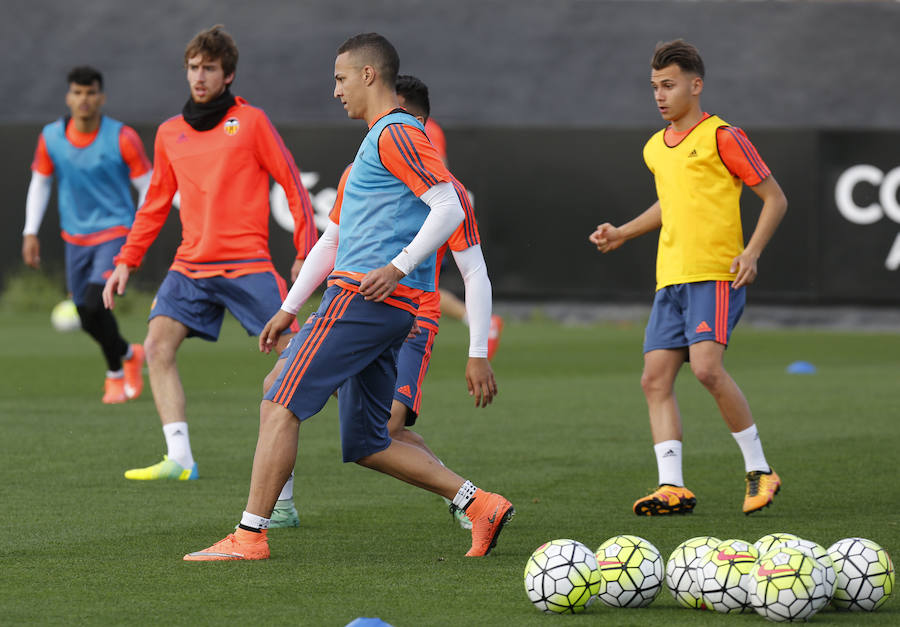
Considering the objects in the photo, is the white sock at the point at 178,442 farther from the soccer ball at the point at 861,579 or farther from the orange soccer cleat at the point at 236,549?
the soccer ball at the point at 861,579

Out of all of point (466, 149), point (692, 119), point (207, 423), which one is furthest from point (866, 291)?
point (692, 119)

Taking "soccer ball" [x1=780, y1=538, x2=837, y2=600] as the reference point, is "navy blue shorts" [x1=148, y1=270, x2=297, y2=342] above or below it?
above

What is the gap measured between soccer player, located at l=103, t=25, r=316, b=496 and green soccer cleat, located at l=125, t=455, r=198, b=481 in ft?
1.66

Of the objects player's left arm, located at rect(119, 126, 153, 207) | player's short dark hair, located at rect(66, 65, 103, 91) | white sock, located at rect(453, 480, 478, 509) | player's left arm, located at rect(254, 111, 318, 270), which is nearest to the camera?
white sock, located at rect(453, 480, 478, 509)

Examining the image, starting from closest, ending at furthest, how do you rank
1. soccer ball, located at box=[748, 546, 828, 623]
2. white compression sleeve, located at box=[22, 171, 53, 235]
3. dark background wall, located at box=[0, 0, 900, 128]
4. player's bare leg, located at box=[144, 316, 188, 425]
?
soccer ball, located at box=[748, 546, 828, 623]
player's bare leg, located at box=[144, 316, 188, 425]
white compression sleeve, located at box=[22, 171, 53, 235]
dark background wall, located at box=[0, 0, 900, 128]

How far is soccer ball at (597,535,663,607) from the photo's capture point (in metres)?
5.12

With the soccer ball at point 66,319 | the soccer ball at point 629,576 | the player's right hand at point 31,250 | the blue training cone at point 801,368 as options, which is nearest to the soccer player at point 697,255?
the soccer ball at point 629,576

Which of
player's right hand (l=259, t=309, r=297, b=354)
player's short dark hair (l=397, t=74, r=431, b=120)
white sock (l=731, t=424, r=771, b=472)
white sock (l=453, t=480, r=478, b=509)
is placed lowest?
white sock (l=453, t=480, r=478, b=509)

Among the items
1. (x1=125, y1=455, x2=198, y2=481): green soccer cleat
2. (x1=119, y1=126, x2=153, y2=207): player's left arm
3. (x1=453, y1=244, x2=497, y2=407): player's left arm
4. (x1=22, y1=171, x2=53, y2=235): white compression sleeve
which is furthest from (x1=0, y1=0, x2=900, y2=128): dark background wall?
(x1=453, y1=244, x2=497, y2=407): player's left arm

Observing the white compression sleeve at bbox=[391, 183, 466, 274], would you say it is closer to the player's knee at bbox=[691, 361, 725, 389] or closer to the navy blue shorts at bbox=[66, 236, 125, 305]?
the player's knee at bbox=[691, 361, 725, 389]

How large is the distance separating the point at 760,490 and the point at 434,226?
2.58 m

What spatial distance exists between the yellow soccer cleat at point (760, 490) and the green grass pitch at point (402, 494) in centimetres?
12

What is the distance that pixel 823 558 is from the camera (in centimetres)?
501

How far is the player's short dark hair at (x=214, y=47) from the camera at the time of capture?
7863mm
